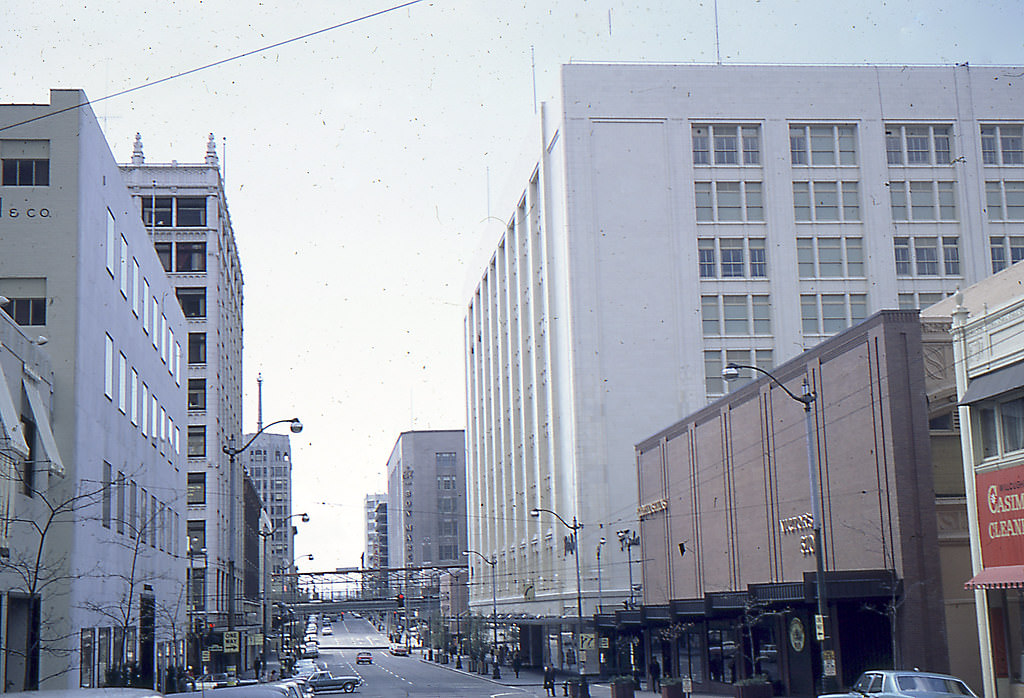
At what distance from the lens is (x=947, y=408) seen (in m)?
40.2

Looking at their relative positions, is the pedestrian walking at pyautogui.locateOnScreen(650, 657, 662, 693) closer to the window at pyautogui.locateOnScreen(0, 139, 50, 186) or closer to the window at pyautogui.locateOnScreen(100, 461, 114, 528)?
the window at pyautogui.locateOnScreen(100, 461, 114, 528)

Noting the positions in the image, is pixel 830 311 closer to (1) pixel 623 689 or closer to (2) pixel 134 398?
(1) pixel 623 689

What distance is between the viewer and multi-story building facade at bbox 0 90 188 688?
3297 cm

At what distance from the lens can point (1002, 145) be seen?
84.1 m

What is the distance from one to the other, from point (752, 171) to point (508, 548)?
4528 centimetres

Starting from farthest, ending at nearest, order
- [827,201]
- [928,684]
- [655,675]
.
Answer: [827,201] → [655,675] → [928,684]

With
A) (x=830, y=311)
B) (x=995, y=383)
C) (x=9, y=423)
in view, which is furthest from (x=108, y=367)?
(x=830, y=311)

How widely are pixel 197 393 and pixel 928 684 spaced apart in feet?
251

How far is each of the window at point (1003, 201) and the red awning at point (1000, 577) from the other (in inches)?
2191

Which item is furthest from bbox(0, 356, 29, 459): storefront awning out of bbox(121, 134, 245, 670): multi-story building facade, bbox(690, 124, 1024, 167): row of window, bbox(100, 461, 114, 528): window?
bbox(121, 134, 245, 670): multi-story building facade

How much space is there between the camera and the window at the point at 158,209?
95.2 m

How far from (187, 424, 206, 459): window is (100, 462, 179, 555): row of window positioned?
34.9 m

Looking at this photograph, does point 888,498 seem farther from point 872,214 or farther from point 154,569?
point 872,214

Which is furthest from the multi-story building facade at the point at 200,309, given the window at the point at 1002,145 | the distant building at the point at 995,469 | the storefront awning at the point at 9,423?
the distant building at the point at 995,469
